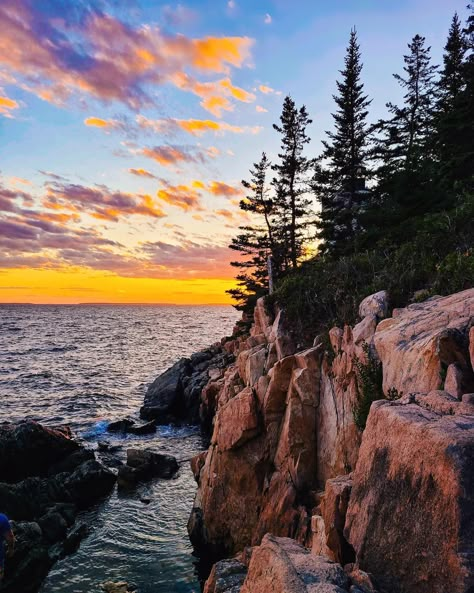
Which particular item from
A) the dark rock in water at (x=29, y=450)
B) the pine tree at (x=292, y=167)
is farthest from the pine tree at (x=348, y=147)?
the dark rock in water at (x=29, y=450)

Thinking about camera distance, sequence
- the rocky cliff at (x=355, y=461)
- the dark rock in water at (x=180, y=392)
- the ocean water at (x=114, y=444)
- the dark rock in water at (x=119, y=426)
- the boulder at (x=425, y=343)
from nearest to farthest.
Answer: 1. the rocky cliff at (x=355, y=461)
2. the boulder at (x=425, y=343)
3. the ocean water at (x=114, y=444)
4. the dark rock in water at (x=119, y=426)
5. the dark rock in water at (x=180, y=392)

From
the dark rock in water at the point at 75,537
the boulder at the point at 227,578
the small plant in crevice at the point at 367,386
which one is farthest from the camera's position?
the dark rock in water at the point at 75,537

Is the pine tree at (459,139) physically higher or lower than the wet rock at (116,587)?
higher

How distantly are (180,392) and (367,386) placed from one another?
2588 cm

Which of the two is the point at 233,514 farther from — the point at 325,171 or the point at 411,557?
the point at 325,171

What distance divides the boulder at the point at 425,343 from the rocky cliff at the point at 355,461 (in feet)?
0.08

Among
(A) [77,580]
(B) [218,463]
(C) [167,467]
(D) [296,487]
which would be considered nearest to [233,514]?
(B) [218,463]

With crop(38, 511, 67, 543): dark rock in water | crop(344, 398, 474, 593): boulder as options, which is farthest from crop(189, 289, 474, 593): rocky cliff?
crop(38, 511, 67, 543): dark rock in water

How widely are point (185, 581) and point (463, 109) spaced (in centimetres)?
2906

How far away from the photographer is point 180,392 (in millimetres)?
33656

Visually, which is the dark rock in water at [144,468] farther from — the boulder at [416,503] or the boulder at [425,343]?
the boulder at [416,503]

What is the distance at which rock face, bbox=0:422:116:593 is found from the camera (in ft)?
42.7

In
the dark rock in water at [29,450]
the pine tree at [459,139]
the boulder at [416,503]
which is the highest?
the pine tree at [459,139]

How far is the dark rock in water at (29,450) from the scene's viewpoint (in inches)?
786
